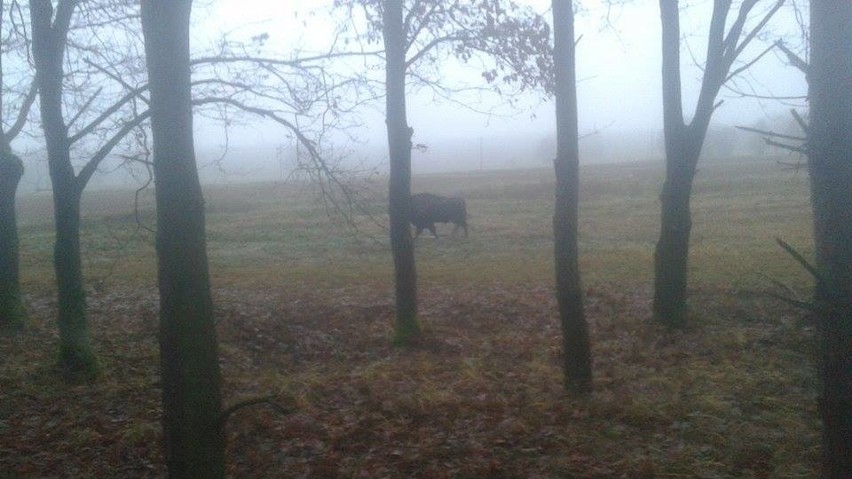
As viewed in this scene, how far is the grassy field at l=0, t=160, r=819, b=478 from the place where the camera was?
25.1 ft

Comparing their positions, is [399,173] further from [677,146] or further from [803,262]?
[803,262]

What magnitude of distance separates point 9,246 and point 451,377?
809 centimetres

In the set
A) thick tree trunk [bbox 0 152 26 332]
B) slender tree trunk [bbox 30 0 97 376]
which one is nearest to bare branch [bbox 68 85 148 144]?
slender tree trunk [bbox 30 0 97 376]

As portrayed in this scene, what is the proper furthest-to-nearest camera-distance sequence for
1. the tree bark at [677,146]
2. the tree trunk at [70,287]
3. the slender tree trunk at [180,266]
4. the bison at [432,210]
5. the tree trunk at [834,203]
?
the bison at [432,210] < the tree bark at [677,146] < the tree trunk at [70,287] < the slender tree trunk at [180,266] < the tree trunk at [834,203]

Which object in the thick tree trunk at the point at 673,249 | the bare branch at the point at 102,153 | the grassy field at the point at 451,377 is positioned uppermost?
the bare branch at the point at 102,153

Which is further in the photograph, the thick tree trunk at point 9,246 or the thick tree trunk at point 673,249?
the thick tree trunk at point 9,246

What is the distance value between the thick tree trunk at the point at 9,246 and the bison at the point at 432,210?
16436mm

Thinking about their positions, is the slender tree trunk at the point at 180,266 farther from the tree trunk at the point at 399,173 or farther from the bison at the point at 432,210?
the bison at the point at 432,210

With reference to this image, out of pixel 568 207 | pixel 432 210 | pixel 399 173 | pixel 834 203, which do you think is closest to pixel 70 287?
pixel 399 173

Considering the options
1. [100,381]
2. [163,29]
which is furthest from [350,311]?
[163,29]

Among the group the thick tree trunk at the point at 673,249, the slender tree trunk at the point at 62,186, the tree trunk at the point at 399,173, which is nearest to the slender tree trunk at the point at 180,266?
the slender tree trunk at the point at 62,186

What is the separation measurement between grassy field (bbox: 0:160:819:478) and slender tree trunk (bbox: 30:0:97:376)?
50cm

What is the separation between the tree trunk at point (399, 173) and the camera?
1134cm

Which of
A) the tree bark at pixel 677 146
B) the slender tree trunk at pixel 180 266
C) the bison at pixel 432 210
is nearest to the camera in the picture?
the slender tree trunk at pixel 180 266
